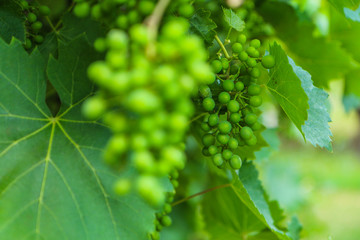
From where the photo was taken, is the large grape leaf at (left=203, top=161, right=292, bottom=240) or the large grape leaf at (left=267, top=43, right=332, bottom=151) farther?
the large grape leaf at (left=203, top=161, right=292, bottom=240)

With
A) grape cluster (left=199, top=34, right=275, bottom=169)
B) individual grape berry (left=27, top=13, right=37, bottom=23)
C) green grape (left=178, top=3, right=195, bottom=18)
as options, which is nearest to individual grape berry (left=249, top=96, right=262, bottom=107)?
grape cluster (left=199, top=34, right=275, bottom=169)

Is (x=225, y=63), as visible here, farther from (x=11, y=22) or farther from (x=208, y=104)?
(x=11, y=22)

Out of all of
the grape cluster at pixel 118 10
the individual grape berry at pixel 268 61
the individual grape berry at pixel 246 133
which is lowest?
the individual grape berry at pixel 246 133

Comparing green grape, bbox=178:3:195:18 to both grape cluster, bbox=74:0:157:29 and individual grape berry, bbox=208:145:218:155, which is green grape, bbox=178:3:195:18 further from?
individual grape berry, bbox=208:145:218:155

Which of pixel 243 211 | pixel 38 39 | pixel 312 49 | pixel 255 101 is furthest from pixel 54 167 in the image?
pixel 312 49

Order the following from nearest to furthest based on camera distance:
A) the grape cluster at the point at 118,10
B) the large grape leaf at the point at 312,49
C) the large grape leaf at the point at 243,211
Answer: the grape cluster at the point at 118,10 → the large grape leaf at the point at 243,211 → the large grape leaf at the point at 312,49

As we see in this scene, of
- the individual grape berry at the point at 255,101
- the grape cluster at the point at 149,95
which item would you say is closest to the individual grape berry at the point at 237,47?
the individual grape berry at the point at 255,101

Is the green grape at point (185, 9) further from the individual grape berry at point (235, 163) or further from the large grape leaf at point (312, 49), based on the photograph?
the large grape leaf at point (312, 49)

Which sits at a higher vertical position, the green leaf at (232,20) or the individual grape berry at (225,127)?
the green leaf at (232,20)
